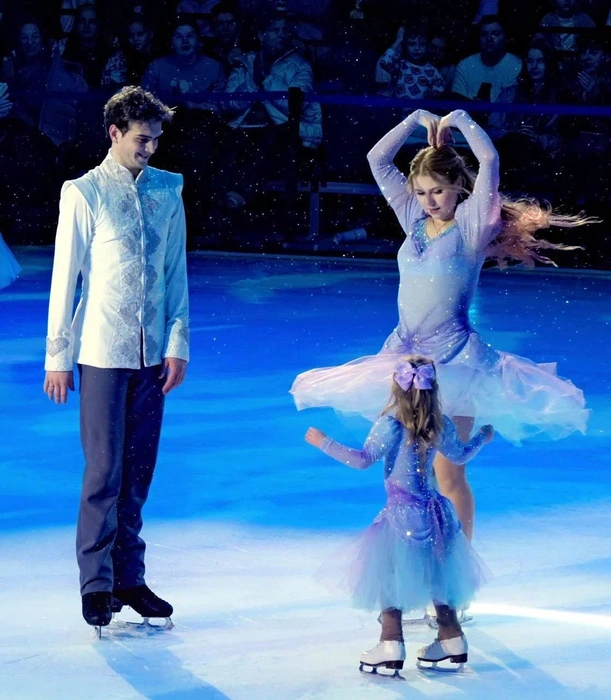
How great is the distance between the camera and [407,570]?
350 centimetres

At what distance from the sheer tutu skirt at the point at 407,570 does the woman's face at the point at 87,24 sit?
29.8ft

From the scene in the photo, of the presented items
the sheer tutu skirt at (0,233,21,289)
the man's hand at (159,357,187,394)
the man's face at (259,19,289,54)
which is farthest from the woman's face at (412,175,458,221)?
the man's face at (259,19,289,54)

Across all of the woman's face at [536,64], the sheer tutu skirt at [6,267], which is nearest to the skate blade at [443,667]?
the sheer tutu skirt at [6,267]

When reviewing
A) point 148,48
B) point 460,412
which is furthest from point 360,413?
point 148,48

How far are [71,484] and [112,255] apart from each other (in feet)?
5.81

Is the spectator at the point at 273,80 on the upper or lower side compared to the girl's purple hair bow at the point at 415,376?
upper

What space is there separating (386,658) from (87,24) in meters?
9.37

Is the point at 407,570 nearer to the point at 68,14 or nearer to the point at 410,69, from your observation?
the point at 410,69

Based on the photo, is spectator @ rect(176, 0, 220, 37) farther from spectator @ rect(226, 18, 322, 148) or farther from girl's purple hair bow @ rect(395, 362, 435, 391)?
girl's purple hair bow @ rect(395, 362, 435, 391)

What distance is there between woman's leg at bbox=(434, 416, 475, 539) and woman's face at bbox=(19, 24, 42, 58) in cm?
875

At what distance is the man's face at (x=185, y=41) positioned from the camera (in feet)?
37.1

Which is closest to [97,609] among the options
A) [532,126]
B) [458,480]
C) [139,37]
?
[458,480]

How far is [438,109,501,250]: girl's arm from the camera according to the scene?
394 cm

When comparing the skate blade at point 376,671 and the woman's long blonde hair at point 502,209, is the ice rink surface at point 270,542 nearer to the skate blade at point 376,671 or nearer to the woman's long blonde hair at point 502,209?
the skate blade at point 376,671
